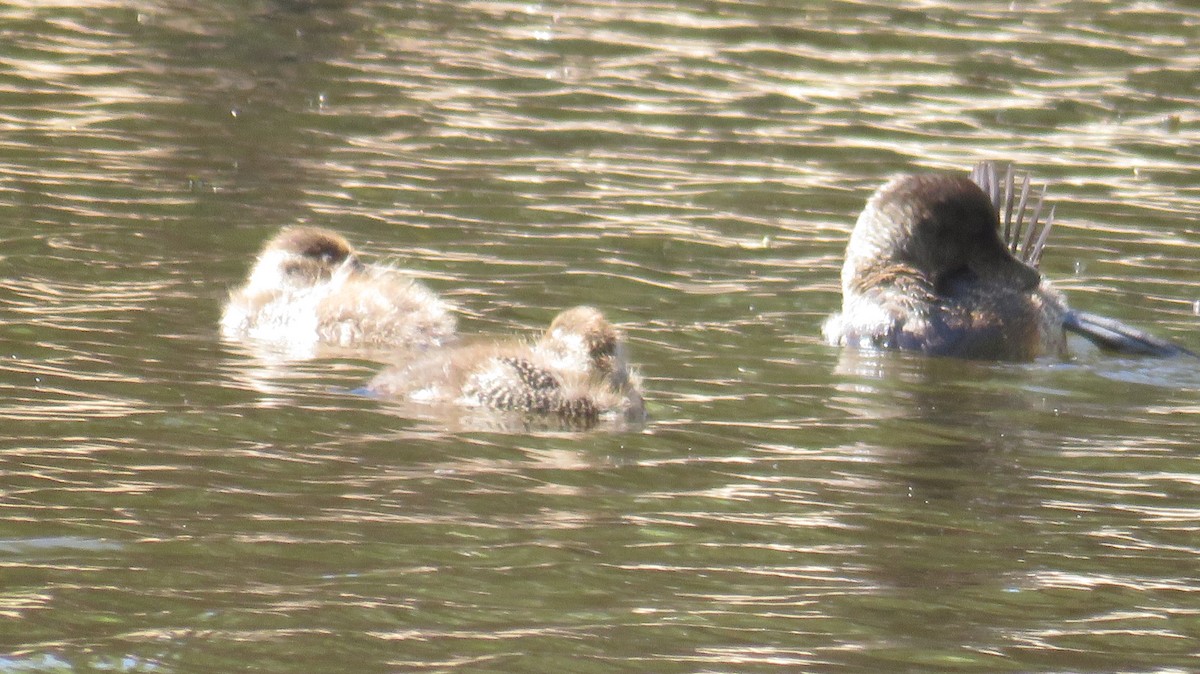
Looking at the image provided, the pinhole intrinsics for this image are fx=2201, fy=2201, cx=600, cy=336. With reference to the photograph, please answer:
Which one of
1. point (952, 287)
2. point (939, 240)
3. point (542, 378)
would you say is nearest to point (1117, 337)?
point (952, 287)

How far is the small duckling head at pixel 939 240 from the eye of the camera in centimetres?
955

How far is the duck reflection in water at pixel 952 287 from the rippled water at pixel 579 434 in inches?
8.4

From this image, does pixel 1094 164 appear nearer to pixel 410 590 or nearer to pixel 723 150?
pixel 723 150

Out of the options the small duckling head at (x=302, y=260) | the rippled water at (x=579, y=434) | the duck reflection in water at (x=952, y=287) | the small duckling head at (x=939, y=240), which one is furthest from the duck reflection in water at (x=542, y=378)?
the small duckling head at (x=939, y=240)

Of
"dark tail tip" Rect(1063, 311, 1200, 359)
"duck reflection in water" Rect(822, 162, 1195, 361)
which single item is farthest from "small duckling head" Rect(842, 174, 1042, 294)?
"dark tail tip" Rect(1063, 311, 1200, 359)

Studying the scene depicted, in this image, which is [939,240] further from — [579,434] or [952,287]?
[579,434]

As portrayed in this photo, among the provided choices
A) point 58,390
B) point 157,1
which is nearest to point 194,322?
point 58,390

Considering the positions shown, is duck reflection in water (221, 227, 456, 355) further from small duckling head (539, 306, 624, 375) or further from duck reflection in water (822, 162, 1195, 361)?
duck reflection in water (822, 162, 1195, 361)

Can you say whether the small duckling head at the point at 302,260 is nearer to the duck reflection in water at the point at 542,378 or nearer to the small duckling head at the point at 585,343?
the duck reflection in water at the point at 542,378

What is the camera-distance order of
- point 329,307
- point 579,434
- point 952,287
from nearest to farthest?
point 579,434 → point 329,307 → point 952,287

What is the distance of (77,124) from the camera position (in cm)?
1274

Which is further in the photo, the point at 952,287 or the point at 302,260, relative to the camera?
the point at 952,287

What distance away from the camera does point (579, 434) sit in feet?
22.7

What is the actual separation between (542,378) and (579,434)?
0.30m
